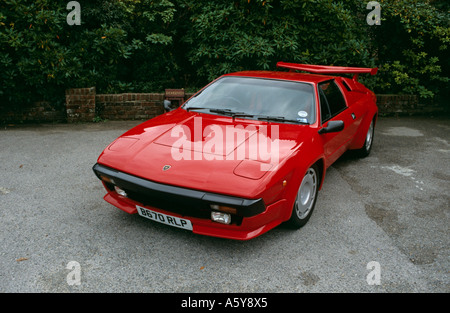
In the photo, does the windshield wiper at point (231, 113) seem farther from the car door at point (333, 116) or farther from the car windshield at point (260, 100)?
the car door at point (333, 116)

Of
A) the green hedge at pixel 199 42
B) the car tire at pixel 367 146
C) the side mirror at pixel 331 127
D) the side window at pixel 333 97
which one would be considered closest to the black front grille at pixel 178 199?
the side mirror at pixel 331 127

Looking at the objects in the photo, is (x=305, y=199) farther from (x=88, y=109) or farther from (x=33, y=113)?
(x=33, y=113)

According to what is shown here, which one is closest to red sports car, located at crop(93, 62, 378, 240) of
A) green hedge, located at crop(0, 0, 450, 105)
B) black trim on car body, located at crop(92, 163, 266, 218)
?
black trim on car body, located at crop(92, 163, 266, 218)

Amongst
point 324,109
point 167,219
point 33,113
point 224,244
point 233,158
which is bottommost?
point 224,244

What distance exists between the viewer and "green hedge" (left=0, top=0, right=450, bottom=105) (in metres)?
6.96

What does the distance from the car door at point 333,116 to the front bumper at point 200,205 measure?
1311mm

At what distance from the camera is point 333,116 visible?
171 inches

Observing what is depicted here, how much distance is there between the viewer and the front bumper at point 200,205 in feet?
9.29

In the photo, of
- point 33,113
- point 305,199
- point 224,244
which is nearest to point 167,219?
point 224,244

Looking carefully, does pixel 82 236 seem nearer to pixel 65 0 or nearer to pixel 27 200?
pixel 27 200

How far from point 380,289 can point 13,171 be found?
4450 mm

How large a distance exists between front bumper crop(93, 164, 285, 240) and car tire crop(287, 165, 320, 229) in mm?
302

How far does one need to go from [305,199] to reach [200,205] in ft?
3.90

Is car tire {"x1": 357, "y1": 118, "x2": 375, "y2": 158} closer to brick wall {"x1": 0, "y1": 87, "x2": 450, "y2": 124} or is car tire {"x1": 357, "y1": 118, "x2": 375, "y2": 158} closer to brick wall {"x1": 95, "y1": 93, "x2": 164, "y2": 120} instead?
brick wall {"x1": 0, "y1": 87, "x2": 450, "y2": 124}
